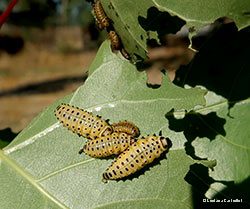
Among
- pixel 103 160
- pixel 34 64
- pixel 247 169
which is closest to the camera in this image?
pixel 247 169

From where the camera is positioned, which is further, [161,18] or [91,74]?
[91,74]

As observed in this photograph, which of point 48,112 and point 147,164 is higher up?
point 48,112

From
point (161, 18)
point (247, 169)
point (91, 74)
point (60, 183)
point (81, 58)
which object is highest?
point (161, 18)

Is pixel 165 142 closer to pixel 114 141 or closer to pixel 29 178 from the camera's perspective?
pixel 114 141

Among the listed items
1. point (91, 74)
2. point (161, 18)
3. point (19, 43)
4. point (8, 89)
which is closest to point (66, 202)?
point (91, 74)

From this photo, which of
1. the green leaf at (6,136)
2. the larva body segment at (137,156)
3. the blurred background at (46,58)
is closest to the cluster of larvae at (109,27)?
the larva body segment at (137,156)

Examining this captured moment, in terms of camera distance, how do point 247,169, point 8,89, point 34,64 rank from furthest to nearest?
point 34,64
point 8,89
point 247,169

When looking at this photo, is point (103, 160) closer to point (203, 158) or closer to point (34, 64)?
point (203, 158)

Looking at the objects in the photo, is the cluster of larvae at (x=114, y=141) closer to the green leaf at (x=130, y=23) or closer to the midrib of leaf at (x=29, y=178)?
the midrib of leaf at (x=29, y=178)
